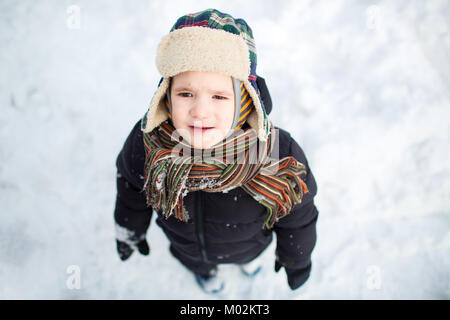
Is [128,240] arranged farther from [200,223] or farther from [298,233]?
[298,233]


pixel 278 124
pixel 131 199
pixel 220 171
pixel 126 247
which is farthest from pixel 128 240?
pixel 278 124

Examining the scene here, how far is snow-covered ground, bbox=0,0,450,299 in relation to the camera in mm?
1833

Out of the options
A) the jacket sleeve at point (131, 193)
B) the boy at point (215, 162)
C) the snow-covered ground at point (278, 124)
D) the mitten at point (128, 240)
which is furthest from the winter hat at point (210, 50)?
the snow-covered ground at point (278, 124)

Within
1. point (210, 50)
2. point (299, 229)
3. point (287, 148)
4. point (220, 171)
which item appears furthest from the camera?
point (299, 229)

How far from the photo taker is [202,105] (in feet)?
2.78

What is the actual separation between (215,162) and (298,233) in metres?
0.59

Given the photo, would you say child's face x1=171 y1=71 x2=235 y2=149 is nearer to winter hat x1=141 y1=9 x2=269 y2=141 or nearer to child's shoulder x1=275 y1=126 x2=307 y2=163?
winter hat x1=141 y1=9 x2=269 y2=141

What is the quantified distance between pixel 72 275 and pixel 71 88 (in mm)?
1354

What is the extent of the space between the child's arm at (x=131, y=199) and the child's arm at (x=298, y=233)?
668 millimetres

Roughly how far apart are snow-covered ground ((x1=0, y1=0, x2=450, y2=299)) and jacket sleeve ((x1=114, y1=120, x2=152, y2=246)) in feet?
1.73

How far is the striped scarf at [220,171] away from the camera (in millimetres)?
991

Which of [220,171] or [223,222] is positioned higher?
[220,171]

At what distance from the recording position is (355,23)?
6.94 ft

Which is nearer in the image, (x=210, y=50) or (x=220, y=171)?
(x=210, y=50)
